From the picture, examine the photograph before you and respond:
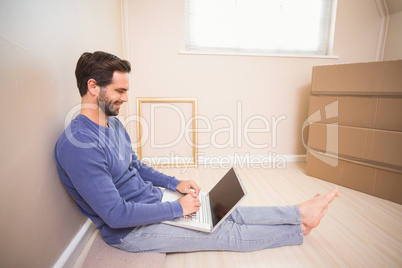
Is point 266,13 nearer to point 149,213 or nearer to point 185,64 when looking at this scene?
point 185,64

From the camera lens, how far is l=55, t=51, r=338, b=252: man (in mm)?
792

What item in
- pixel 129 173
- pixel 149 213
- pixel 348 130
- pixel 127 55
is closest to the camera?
Result: pixel 149 213

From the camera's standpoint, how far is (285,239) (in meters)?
1.10

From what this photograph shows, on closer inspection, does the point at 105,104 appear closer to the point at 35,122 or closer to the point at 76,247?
the point at 35,122

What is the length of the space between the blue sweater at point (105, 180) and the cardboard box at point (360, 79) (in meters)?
1.74

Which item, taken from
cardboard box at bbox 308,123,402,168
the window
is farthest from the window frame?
cardboard box at bbox 308,123,402,168

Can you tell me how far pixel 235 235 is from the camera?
104cm

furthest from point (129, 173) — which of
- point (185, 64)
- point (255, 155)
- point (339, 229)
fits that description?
point (255, 155)

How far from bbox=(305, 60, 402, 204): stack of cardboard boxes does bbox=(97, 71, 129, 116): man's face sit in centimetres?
179

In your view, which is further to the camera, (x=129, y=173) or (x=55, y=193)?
(x=129, y=173)

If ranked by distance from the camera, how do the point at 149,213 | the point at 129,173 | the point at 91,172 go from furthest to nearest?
the point at 129,173 < the point at 149,213 < the point at 91,172

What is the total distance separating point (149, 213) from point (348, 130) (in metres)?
1.79

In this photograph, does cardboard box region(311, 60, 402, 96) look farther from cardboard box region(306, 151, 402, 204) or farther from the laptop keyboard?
the laptop keyboard

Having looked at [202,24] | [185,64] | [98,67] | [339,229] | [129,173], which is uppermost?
[202,24]
